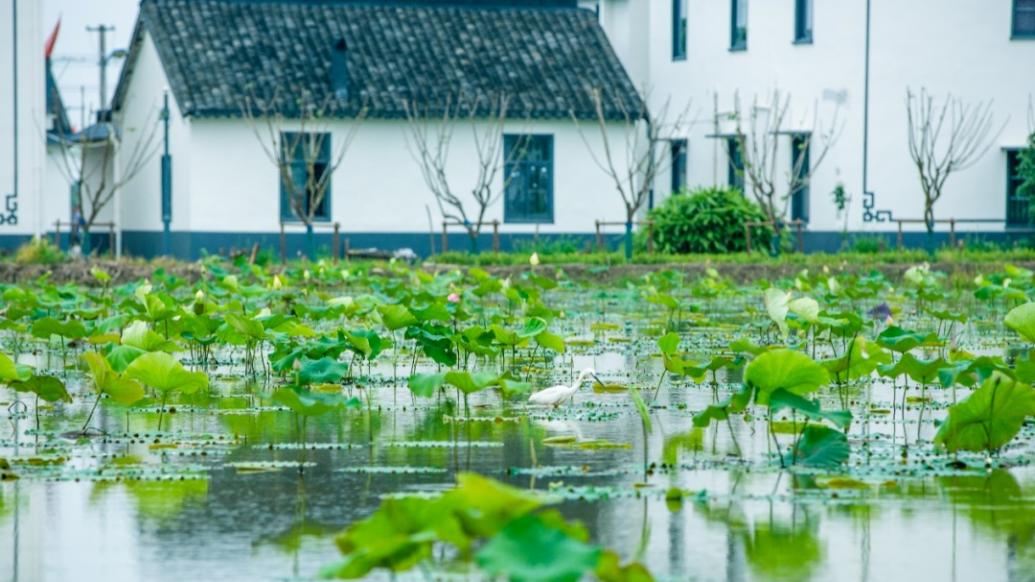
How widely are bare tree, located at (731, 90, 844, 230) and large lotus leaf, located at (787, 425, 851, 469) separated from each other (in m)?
24.5

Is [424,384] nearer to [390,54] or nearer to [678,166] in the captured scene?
[390,54]

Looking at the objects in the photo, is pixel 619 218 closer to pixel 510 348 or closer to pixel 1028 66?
pixel 1028 66

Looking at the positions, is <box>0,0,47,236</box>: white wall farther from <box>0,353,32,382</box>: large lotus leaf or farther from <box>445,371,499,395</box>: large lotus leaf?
<box>445,371,499,395</box>: large lotus leaf

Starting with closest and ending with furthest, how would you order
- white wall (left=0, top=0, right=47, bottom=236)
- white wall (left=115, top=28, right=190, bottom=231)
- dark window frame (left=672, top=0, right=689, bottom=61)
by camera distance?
white wall (left=0, top=0, right=47, bottom=236)
white wall (left=115, top=28, right=190, bottom=231)
dark window frame (left=672, top=0, right=689, bottom=61)

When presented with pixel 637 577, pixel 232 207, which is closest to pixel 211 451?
pixel 637 577

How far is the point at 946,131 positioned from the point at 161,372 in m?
26.3

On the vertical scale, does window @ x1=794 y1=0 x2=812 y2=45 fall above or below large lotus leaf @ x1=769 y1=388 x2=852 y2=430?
above

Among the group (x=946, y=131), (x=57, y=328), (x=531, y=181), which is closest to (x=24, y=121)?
(x=531, y=181)

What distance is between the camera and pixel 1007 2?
106 ft

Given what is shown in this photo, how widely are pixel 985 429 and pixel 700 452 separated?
1100 millimetres

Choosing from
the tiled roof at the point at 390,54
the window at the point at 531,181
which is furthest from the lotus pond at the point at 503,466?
the window at the point at 531,181

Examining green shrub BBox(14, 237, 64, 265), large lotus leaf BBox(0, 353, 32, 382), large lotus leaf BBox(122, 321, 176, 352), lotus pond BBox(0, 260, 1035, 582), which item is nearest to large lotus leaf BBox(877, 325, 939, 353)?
lotus pond BBox(0, 260, 1035, 582)

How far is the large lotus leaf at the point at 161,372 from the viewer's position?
25.4 ft

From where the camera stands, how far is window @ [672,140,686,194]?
3638cm
